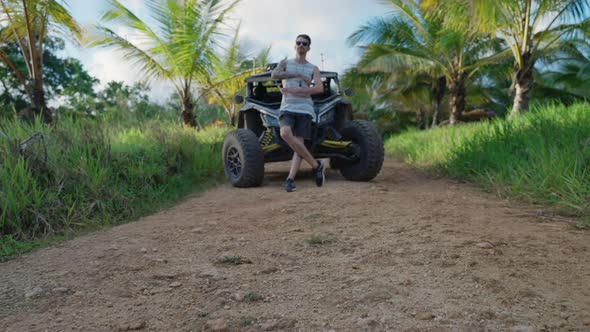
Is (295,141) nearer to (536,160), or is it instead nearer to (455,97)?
(536,160)

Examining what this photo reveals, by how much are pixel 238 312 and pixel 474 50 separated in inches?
577

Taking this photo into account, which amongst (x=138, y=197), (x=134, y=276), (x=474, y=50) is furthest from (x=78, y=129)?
(x=474, y=50)

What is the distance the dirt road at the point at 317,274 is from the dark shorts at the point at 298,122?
54.5 inches

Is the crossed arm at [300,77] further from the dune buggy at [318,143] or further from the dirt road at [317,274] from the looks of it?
the dirt road at [317,274]

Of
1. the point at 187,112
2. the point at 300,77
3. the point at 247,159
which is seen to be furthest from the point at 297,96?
the point at 187,112

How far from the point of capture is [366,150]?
16.7 ft

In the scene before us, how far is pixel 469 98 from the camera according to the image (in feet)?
64.3

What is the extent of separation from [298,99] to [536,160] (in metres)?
2.48

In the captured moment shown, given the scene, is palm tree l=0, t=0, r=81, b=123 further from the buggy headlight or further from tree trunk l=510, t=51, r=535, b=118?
tree trunk l=510, t=51, r=535, b=118

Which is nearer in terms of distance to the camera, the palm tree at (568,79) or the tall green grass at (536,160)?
the tall green grass at (536,160)

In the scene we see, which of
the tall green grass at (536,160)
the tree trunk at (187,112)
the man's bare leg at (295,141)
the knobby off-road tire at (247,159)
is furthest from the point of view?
the tree trunk at (187,112)

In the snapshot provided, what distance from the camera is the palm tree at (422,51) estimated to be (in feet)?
46.5

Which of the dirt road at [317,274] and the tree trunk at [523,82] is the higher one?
the tree trunk at [523,82]

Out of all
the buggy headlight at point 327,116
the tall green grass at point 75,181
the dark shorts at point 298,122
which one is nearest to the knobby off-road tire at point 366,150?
the buggy headlight at point 327,116
